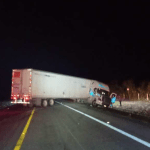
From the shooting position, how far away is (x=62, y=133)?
8602 millimetres

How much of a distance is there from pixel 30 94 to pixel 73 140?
654 inches

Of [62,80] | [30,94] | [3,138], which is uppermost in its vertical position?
[62,80]

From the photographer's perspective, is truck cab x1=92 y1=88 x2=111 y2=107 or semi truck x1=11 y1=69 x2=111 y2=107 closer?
semi truck x1=11 y1=69 x2=111 y2=107

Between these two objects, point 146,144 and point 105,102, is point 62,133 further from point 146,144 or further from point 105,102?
point 105,102

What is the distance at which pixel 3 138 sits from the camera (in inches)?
304

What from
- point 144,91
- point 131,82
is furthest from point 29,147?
point 131,82

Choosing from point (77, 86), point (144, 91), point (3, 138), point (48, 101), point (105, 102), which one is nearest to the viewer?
point (3, 138)

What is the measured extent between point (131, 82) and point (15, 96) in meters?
36.3

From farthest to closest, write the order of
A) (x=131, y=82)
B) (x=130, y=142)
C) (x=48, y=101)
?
(x=131, y=82) < (x=48, y=101) < (x=130, y=142)

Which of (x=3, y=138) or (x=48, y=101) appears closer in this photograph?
(x=3, y=138)

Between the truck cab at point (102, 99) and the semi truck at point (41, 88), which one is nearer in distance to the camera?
the semi truck at point (41, 88)

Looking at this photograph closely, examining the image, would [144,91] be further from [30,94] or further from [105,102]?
[30,94]

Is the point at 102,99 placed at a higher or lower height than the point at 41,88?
lower

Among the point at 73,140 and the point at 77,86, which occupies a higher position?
the point at 77,86
